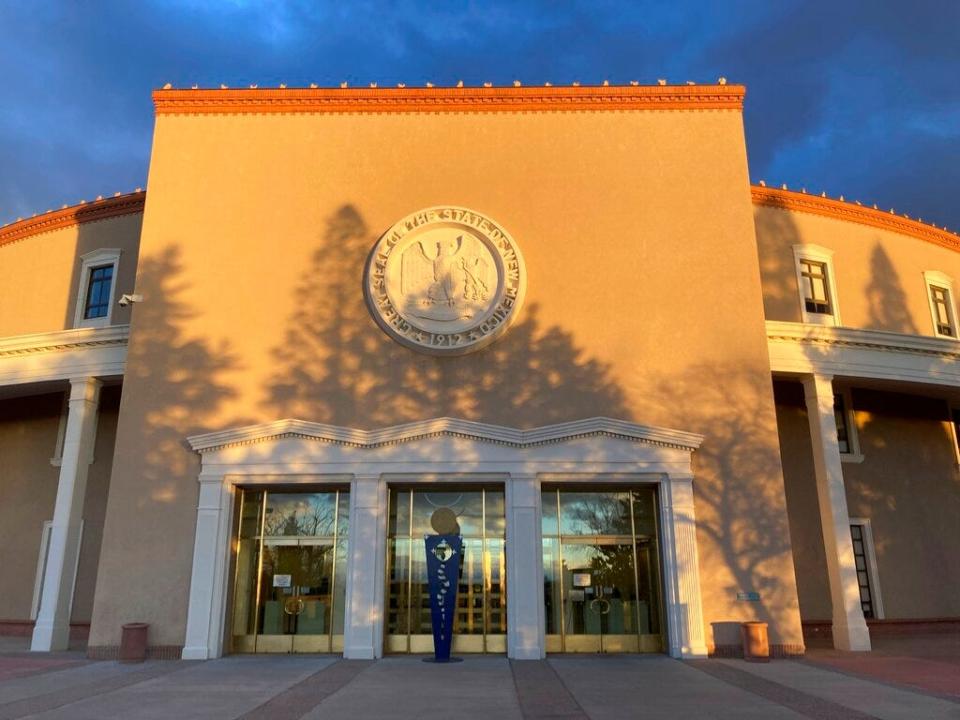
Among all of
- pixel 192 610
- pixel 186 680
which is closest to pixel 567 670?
pixel 186 680

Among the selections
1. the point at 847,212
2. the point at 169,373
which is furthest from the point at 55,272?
the point at 847,212

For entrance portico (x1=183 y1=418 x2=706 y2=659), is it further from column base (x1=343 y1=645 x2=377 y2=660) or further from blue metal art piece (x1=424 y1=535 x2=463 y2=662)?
blue metal art piece (x1=424 y1=535 x2=463 y2=662)

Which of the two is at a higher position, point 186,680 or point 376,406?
point 376,406

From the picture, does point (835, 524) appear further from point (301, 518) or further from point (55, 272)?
point (55, 272)

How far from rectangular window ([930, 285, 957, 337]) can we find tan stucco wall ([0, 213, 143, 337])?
80.3ft

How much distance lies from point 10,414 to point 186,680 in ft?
47.4

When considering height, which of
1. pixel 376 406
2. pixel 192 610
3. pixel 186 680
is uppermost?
pixel 376 406

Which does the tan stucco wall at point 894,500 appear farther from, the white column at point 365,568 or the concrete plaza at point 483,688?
the white column at point 365,568

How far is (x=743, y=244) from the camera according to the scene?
60.8 ft

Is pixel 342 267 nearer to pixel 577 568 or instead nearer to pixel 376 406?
pixel 376 406

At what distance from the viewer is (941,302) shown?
24.8 meters

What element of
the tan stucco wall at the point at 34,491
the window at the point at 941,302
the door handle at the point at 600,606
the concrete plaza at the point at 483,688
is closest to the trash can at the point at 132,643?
the concrete plaza at the point at 483,688

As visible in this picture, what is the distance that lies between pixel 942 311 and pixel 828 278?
4.96m

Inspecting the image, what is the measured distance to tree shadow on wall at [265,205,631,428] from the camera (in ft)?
Answer: 57.0
